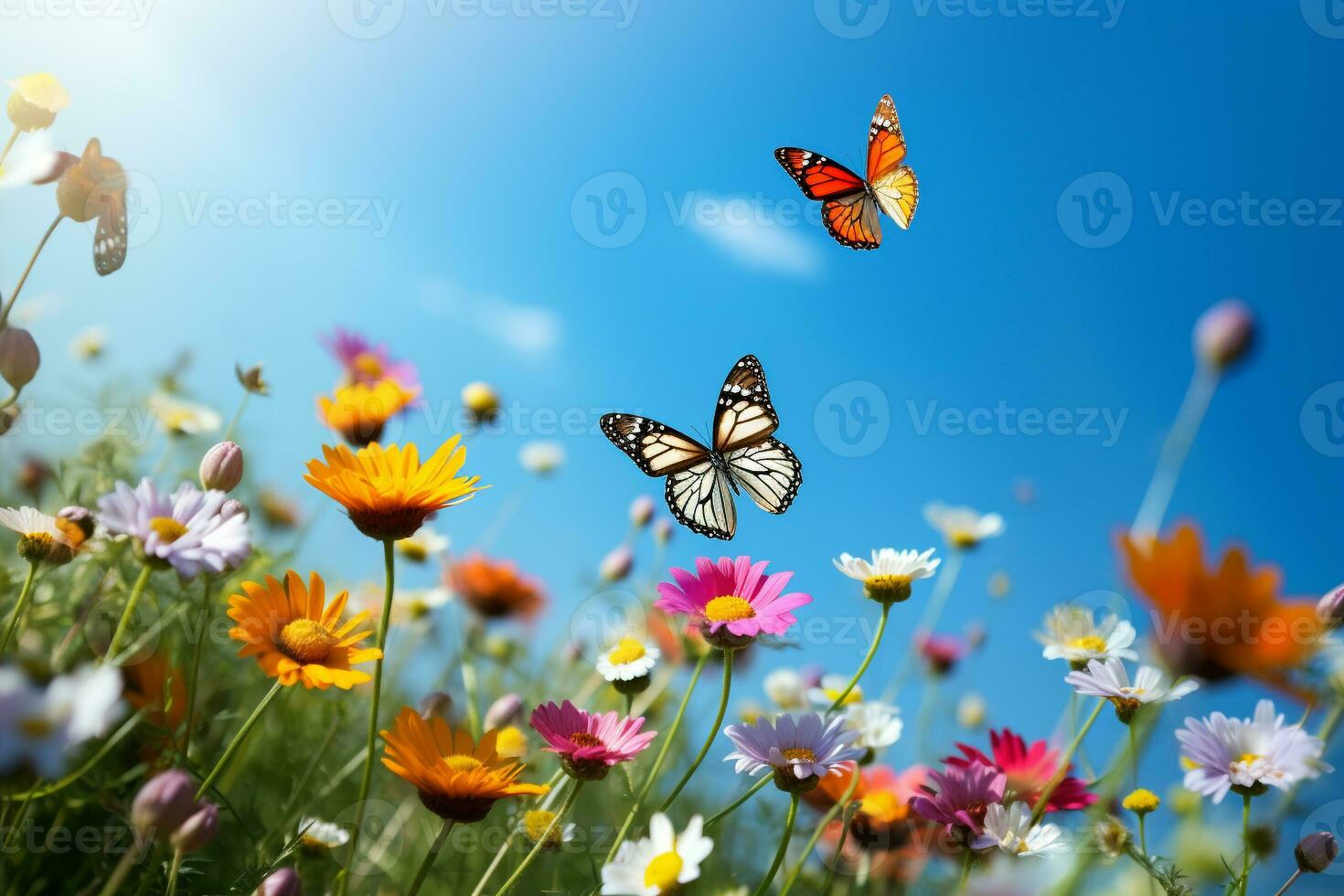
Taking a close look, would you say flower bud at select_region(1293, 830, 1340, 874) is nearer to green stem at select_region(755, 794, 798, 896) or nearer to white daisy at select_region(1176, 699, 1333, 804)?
white daisy at select_region(1176, 699, 1333, 804)

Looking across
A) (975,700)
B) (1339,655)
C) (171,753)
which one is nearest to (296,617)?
(171,753)

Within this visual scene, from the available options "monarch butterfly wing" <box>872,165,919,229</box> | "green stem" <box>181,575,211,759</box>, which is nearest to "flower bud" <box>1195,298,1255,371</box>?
"monarch butterfly wing" <box>872,165,919,229</box>

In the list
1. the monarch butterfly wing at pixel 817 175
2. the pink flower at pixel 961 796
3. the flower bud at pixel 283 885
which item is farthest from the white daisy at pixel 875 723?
the monarch butterfly wing at pixel 817 175

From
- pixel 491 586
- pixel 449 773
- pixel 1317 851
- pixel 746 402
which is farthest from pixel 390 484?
pixel 491 586

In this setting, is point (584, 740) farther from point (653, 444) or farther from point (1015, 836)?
point (653, 444)

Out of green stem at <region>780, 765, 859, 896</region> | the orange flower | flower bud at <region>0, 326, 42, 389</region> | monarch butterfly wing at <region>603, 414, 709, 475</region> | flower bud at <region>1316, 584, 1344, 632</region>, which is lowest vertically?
the orange flower

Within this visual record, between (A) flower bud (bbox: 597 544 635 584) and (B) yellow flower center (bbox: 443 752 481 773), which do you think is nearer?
(B) yellow flower center (bbox: 443 752 481 773)

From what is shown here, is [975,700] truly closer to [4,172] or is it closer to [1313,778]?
[1313,778]
